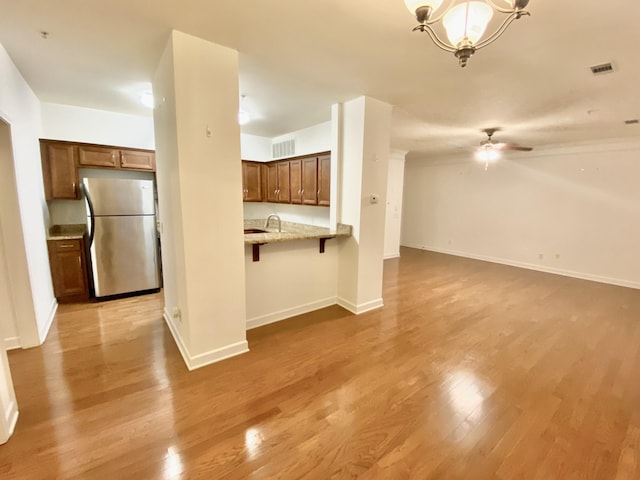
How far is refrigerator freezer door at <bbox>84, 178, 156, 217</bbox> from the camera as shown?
3740 mm

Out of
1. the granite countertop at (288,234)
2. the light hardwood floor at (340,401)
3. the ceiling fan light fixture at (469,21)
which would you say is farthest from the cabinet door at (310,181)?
the ceiling fan light fixture at (469,21)

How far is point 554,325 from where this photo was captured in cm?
343

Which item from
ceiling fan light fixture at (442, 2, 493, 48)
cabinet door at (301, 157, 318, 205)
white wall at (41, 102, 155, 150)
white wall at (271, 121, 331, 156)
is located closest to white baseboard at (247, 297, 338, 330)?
cabinet door at (301, 157, 318, 205)

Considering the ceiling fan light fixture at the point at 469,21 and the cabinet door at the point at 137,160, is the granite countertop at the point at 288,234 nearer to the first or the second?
the cabinet door at the point at 137,160

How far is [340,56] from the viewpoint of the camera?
244 cm

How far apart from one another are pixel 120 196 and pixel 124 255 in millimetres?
820

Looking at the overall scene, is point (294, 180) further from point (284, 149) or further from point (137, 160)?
point (137, 160)

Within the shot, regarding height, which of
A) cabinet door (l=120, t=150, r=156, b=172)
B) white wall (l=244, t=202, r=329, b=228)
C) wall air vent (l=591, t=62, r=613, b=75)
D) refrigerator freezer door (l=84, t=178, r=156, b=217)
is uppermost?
wall air vent (l=591, t=62, r=613, b=75)

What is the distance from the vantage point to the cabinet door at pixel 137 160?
412 centimetres

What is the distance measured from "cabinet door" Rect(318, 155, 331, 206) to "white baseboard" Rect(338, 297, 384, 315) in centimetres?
138

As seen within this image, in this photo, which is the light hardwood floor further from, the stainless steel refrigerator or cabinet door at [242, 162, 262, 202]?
cabinet door at [242, 162, 262, 202]

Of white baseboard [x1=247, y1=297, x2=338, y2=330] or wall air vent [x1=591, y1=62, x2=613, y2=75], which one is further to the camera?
white baseboard [x1=247, y1=297, x2=338, y2=330]

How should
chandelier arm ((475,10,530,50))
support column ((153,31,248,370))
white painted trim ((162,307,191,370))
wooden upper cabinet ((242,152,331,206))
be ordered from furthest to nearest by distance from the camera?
wooden upper cabinet ((242,152,331,206)), white painted trim ((162,307,191,370)), support column ((153,31,248,370)), chandelier arm ((475,10,530,50))

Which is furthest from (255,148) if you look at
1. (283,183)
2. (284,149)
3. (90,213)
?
(90,213)
